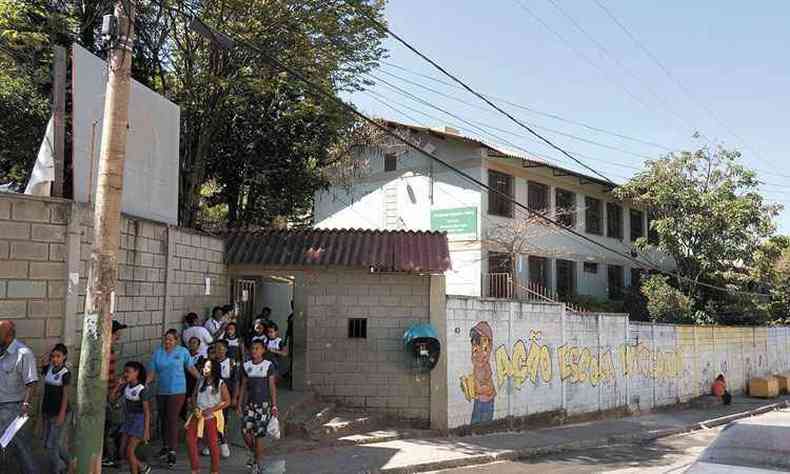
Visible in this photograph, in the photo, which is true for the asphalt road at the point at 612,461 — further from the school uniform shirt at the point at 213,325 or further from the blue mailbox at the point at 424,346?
the school uniform shirt at the point at 213,325

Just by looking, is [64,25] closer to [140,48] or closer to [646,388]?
[140,48]

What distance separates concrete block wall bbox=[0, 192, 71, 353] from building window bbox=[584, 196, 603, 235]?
21.0 metres

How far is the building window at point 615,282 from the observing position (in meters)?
26.0

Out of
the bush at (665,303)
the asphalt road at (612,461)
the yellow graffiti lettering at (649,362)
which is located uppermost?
the bush at (665,303)

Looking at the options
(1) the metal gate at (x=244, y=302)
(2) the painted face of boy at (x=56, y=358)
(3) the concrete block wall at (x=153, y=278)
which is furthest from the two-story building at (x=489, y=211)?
(2) the painted face of boy at (x=56, y=358)

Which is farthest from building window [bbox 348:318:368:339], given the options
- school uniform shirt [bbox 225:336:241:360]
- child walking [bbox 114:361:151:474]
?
child walking [bbox 114:361:151:474]

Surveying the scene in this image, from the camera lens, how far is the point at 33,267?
23.5 feet

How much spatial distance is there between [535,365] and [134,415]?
30.4 feet

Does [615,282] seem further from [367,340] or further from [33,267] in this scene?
[33,267]

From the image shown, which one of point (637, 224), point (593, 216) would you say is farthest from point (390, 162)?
point (637, 224)

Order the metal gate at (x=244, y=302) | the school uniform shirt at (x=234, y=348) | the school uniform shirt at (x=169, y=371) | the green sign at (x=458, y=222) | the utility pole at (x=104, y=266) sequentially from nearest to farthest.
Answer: the utility pole at (x=104, y=266) → the school uniform shirt at (x=169, y=371) → the school uniform shirt at (x=234, y=348) → the metal gate at (x=244, y=302) → the green sign at (x=458, y=222)

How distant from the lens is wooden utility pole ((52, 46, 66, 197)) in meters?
7.62

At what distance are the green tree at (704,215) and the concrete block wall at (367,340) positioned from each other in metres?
14.7

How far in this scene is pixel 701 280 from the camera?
2431cm
